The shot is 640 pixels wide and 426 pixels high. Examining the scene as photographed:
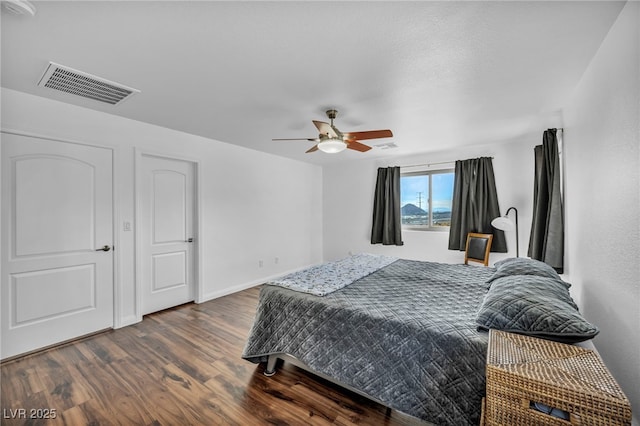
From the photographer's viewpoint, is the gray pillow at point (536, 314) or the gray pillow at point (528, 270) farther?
the gray pillow at point (528, 270)

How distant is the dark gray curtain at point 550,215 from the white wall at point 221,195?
12.8ft

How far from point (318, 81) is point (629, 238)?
7.13 feet

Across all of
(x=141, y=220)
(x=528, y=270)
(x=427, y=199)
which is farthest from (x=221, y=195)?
(x=528, y=270)

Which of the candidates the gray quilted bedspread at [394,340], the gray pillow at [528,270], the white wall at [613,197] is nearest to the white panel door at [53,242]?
the gray quilted bedspread at [394,340]

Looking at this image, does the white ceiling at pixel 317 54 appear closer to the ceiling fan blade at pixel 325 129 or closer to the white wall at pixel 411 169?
the ceiling fan blade at pixel 325 129

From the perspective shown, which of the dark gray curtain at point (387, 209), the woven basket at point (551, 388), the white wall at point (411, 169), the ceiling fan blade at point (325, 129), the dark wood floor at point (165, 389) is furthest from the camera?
the dark gray curtain at point (387, 209)

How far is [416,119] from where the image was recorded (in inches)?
122

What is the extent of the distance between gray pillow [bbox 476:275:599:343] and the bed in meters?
0.03

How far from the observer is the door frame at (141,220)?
125 inches

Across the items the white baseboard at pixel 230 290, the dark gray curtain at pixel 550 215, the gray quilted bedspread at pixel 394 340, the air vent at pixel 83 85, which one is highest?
the air vent at pixel 83 85

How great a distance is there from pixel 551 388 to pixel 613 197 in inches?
52.9

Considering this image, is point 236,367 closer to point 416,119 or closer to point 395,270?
point 395,270

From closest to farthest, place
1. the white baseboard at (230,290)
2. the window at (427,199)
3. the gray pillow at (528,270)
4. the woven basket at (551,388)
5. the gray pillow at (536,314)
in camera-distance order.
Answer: the woven basket at (551,388) < the gray pillow at (536,314) < the gray pillow at (528,270) < the white baseboard at (230,290) < the window at (427,199)

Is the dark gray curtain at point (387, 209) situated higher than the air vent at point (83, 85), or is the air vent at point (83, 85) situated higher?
the air vent at point (83, 85)
